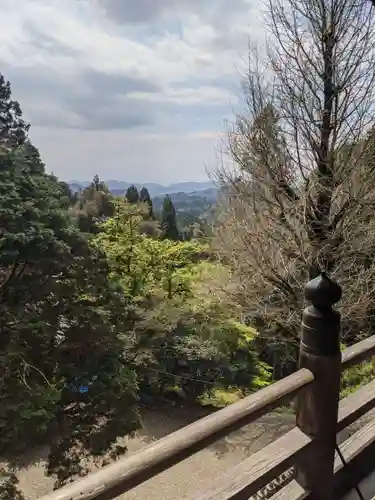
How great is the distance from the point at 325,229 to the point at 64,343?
3.74m

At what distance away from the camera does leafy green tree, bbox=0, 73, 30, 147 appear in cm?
1009

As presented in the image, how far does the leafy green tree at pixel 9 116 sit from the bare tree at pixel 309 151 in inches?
272

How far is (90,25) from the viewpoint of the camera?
5.61m

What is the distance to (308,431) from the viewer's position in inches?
44.5

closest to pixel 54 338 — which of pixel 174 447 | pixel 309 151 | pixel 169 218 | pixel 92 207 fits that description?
pixel 309 151

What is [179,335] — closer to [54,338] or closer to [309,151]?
[54,338]

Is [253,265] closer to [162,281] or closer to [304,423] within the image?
[304,423]

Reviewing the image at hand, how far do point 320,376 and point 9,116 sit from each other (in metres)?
10.9

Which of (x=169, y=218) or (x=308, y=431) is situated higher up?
(x=308, y=431)

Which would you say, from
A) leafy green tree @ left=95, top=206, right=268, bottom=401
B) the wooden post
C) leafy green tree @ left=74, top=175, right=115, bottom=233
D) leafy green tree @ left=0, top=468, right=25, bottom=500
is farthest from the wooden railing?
leafy green tree @ left=74, top=175, right=115, bottom=233

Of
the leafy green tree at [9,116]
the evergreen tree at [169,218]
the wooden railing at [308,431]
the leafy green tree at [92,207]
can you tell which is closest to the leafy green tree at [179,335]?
the leafy green tree at [92,207]

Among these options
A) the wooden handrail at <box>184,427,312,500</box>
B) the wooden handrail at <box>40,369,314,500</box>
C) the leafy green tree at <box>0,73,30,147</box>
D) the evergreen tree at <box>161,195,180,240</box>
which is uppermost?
the leafy green tree at <box>0,73,30,147</box>

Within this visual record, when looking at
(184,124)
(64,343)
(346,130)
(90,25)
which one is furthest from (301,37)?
(184,124)

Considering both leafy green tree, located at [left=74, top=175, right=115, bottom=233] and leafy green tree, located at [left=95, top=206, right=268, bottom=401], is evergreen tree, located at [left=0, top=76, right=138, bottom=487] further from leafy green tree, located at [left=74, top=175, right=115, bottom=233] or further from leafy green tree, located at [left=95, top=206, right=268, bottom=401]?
leafy green tree, located at [left=74, top=175, right=115, bottom=233]
